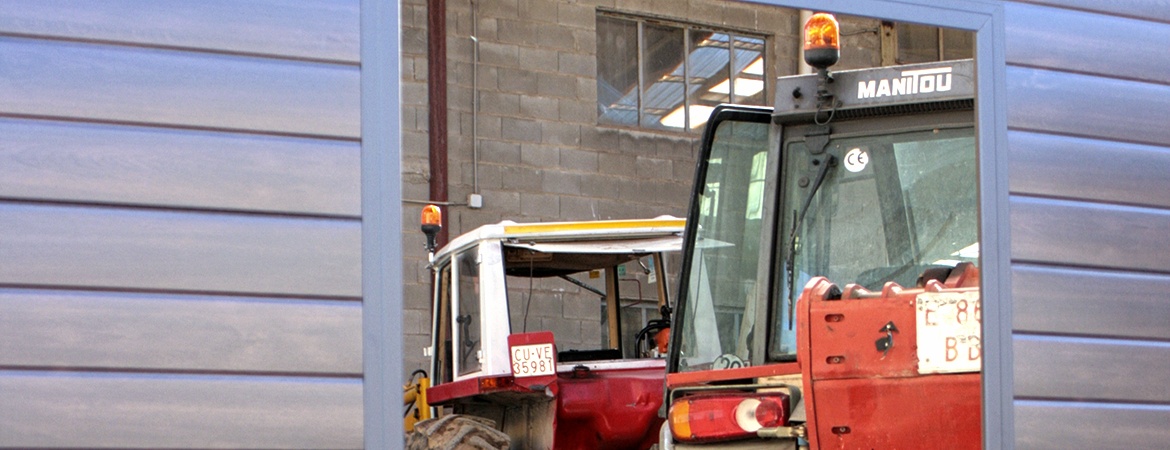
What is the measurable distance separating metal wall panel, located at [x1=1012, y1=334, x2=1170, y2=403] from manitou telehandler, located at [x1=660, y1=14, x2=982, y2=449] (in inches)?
66.2

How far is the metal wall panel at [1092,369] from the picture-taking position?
9.73 ft

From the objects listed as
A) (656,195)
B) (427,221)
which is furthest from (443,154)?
(427,221)

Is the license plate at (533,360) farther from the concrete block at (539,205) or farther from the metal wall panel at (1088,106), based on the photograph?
the concrete block at (539,205)

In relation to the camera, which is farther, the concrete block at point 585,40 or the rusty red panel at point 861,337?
the concrete block at point 585,40

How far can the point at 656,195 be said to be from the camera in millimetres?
15164

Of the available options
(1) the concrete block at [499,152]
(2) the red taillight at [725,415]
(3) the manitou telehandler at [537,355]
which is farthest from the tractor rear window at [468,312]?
(1) the concrete block at [499,152]

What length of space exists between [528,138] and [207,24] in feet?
39.5

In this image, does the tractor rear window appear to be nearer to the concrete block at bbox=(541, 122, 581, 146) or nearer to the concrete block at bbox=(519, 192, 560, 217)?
the concrete block at bbox=(519, 192, 560, 217)

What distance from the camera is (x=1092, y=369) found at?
3.01 meters

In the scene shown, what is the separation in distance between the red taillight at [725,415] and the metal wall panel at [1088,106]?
2.40m

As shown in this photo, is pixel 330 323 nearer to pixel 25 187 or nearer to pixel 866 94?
pixel 25 187

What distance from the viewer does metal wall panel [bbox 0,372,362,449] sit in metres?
2.22

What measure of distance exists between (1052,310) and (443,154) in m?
11.2

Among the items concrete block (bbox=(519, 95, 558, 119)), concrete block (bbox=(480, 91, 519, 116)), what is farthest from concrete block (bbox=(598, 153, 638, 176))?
concrete block (bbox=(480, 91, 519, 116))
